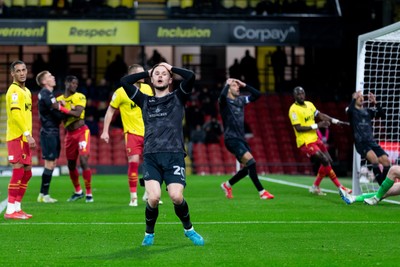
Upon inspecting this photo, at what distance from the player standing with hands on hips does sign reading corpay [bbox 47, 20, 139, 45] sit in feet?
77.5

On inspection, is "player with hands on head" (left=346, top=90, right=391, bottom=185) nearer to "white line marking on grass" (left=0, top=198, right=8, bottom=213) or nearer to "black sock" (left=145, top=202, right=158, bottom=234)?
"white line marking on grass" (left=0, top=198, right=8, bottom=213)

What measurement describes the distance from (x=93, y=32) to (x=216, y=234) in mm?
23404

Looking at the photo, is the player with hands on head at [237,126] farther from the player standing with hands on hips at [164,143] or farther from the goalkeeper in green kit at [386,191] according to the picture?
the player standing with hands on hips at [164,143]

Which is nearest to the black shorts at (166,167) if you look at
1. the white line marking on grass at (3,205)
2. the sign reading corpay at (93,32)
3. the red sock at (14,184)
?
the red sock at (14,184)

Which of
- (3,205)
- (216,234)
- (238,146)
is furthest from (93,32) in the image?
(216,234)

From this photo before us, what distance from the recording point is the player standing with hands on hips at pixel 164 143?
11281 mm

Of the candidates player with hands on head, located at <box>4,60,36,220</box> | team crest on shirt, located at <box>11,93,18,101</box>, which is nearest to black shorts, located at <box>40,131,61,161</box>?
player with hands on head, located at <box>4,60,36,220</box>

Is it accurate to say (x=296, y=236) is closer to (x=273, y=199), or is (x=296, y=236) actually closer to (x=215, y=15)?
(x=273, y=199)

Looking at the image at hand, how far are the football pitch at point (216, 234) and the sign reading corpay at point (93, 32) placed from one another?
15.9m

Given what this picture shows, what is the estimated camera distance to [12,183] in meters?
14.9

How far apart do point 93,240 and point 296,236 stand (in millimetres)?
2558

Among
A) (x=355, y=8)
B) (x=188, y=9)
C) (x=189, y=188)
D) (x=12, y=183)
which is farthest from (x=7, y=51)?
(x=12, y=183)

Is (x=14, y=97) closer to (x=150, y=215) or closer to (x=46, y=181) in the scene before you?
(x=150, y=215)

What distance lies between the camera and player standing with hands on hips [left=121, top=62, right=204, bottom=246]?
37.0ft
